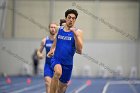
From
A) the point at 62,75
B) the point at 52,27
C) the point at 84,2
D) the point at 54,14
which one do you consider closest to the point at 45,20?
the point at 54,14

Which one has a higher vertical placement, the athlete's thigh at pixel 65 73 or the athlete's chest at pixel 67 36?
the athlete's chest at pixel 67 36

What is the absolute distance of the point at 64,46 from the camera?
28.5 ft

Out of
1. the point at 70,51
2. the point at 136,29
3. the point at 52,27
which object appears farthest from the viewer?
the point at 136,29

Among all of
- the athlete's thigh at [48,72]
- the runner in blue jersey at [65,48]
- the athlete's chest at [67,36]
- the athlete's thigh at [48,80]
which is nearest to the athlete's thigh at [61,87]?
the runner in blue jersey at [65,48]

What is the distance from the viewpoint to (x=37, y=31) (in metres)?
33.5

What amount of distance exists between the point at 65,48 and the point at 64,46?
0.05m

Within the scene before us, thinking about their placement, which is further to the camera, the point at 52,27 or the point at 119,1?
the point at 119,1

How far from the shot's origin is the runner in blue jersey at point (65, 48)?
8.42 meters

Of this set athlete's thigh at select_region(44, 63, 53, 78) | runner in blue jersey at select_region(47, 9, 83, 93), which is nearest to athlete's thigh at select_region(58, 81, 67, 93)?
runner in blue jersey at select_region(47, 9, 83, 93)

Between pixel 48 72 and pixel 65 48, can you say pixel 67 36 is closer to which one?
pixel 65 48

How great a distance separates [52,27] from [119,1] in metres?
22.6

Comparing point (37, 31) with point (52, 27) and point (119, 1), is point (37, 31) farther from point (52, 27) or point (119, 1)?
point (52, 27)

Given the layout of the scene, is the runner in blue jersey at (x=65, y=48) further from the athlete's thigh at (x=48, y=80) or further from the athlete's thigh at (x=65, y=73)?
the athlete's thigh at (x=48, y=80)

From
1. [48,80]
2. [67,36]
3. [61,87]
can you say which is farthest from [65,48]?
[48,80]
